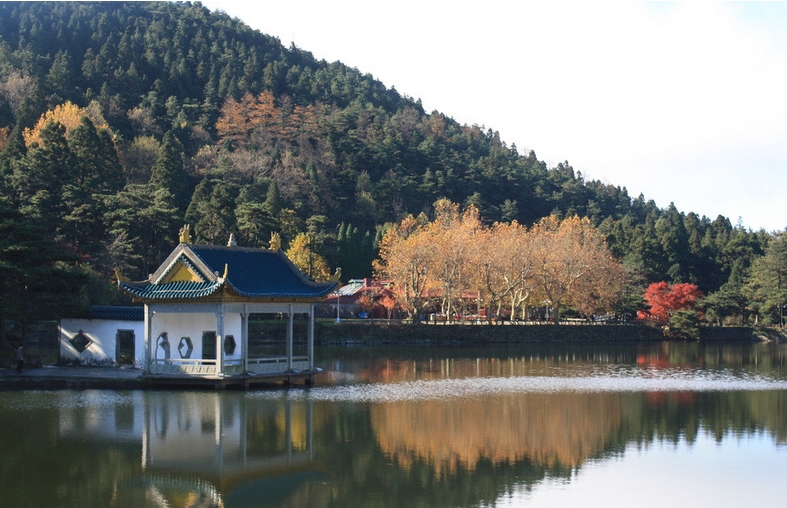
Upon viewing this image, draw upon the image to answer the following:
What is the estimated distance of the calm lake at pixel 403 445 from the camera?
48.6ft

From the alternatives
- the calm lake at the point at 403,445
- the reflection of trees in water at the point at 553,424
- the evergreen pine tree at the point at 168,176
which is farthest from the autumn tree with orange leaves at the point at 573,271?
the reflection of trees in water at the point at 553,424

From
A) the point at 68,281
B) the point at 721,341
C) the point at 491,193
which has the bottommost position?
the point at 721,341

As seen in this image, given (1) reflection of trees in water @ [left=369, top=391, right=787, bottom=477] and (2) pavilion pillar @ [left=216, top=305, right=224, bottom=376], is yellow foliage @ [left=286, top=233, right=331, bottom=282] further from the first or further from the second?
(1) reflection of trees in water @ [left=369, top=391, right=787, bottom=477]

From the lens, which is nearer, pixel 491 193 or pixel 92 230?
pixel 92 230

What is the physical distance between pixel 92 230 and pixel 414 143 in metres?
68.2

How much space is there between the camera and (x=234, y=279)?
2670 cm

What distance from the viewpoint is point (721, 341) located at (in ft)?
219

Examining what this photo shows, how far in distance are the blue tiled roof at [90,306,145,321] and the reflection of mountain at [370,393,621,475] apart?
938cm

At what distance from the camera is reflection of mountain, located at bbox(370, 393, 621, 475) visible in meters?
17.8

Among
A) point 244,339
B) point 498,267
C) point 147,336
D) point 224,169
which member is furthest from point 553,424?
point 224,169

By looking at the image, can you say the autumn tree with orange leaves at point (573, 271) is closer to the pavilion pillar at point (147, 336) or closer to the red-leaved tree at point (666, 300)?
the red-leaved tree at point (666, 300)

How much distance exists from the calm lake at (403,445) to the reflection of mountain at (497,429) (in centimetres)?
5

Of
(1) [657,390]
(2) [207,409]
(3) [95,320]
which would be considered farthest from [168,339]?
(1) [657,390]

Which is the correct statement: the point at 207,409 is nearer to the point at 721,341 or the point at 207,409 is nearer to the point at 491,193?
the point at 721,341
